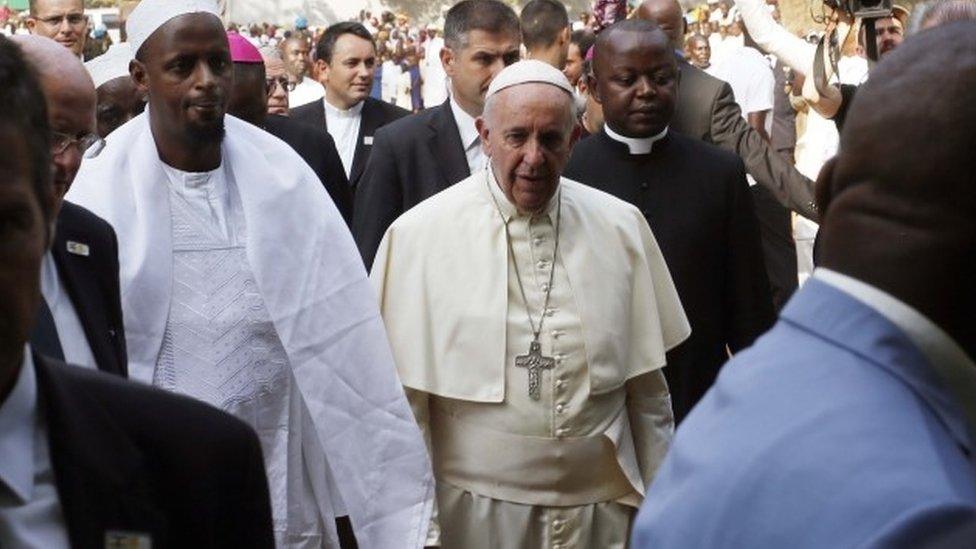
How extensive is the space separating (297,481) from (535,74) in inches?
54.2

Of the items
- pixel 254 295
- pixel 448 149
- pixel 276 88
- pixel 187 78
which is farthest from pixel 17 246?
pixel 276 88

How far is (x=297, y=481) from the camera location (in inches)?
226

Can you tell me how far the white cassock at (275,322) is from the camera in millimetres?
5371

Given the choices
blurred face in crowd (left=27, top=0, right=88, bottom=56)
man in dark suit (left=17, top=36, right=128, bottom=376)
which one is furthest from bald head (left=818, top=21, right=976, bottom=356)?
blurred face in crowd (left=27, top=0, right=88, bottom=56)

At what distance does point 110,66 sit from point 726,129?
260 cm

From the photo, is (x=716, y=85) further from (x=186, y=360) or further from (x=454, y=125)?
(x=186, y=360)

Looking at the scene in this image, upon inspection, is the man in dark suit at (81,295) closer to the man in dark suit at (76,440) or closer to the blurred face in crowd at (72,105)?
the blurred face in crowd at (72,105)

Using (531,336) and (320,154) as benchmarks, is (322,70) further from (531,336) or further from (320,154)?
(531,336)

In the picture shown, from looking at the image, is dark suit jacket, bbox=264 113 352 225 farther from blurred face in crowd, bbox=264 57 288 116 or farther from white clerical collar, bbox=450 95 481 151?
blurred face in crowd, bbox=264 57 288 116

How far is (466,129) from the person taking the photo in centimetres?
777

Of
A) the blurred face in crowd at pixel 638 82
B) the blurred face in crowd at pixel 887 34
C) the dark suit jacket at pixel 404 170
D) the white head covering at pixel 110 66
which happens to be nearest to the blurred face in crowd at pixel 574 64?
the blurred face in crowd at pixel 887 34

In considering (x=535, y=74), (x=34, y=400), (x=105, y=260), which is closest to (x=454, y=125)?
(x=535, y=74)

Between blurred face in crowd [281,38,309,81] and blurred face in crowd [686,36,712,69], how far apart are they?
3.24 m

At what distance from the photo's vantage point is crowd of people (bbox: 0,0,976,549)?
2.04 metres
